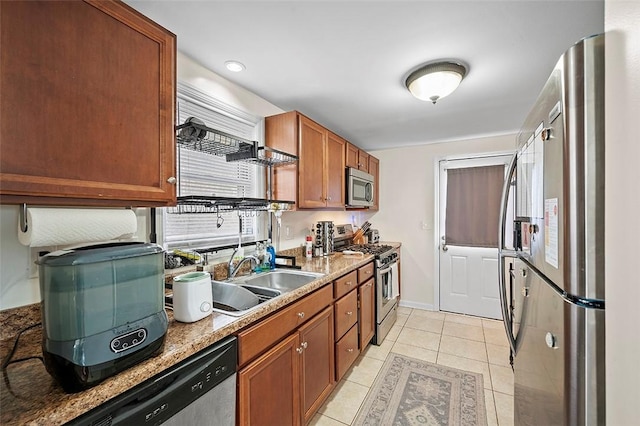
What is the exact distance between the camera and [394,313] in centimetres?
324

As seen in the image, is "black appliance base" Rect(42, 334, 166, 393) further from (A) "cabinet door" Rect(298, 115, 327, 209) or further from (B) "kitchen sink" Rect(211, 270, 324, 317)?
(A) "cabinet door" Rect(298, 115, 327, 209)

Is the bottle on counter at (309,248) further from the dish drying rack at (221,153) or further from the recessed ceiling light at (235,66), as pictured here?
the recessed ceiling light at (235,66)

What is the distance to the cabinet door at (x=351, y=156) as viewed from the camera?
2.95m

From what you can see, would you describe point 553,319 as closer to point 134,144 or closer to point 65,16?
point 134,144

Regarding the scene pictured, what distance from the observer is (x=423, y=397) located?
1924mm

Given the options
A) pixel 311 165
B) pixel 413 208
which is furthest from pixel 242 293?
pixel 413 208

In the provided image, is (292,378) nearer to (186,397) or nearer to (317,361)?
(317,361)

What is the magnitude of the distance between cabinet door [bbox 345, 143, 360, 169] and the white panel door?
1336mm

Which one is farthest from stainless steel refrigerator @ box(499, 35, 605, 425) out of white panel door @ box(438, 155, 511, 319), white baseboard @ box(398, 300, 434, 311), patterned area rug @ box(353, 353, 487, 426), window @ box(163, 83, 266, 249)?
white baseboard @ box(398, 300, 434, 311)

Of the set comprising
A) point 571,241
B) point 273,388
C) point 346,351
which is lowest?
point 346,351

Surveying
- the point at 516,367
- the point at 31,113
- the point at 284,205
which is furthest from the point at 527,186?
the point at 31,113

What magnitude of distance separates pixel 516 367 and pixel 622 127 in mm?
1258

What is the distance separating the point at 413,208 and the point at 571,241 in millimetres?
3216

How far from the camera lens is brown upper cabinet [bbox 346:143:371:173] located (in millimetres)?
3014
